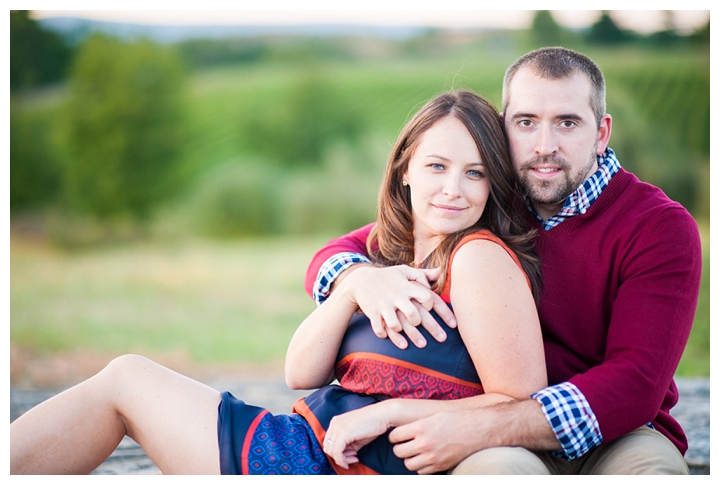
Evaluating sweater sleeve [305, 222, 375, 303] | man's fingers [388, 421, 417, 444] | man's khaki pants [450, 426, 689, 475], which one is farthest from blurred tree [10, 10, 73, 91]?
man's khaki pants [450, 426, 689, 475]

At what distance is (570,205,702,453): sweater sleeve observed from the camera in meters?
1.82

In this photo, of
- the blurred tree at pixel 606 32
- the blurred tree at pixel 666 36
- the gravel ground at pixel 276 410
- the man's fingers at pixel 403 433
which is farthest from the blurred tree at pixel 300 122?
the man's fingers at pixel 403 433

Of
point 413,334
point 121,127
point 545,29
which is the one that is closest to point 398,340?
point 413,334

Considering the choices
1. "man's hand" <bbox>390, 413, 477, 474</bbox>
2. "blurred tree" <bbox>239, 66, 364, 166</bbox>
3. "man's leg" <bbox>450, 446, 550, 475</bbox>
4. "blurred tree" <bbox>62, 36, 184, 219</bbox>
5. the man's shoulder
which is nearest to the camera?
"man's leg" <bbox>450, 446, 550, 475</bbox>

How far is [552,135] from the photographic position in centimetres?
217

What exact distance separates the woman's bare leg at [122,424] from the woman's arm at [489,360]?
0.37 meters

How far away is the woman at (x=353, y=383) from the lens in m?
1.81

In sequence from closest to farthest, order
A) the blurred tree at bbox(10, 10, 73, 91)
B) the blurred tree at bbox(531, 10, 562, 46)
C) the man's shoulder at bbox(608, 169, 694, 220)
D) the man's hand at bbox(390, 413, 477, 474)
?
the man's hand at bbox(390, 413, 477, 474)
the man's shoulder at bbox(608, 169, 694, 220)
the blurred tree at bbox(531, 10, 562, 46)
the blurred tree at bbox(10, 10, 73, 91)

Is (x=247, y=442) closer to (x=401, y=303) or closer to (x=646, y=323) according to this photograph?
(x=401, y=303)

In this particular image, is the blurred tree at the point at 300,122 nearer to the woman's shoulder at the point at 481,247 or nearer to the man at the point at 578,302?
the man at the point at 578,302

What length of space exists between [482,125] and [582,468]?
1.08 meters

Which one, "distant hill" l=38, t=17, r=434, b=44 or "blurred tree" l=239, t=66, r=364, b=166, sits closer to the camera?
"distant hill" l=38, t=17, r=434, b=44

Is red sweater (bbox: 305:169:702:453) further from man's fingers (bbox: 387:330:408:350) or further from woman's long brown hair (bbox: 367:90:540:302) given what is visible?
man's fingers (bbox: 387:330:408:350)

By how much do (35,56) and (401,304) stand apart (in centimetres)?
1023
